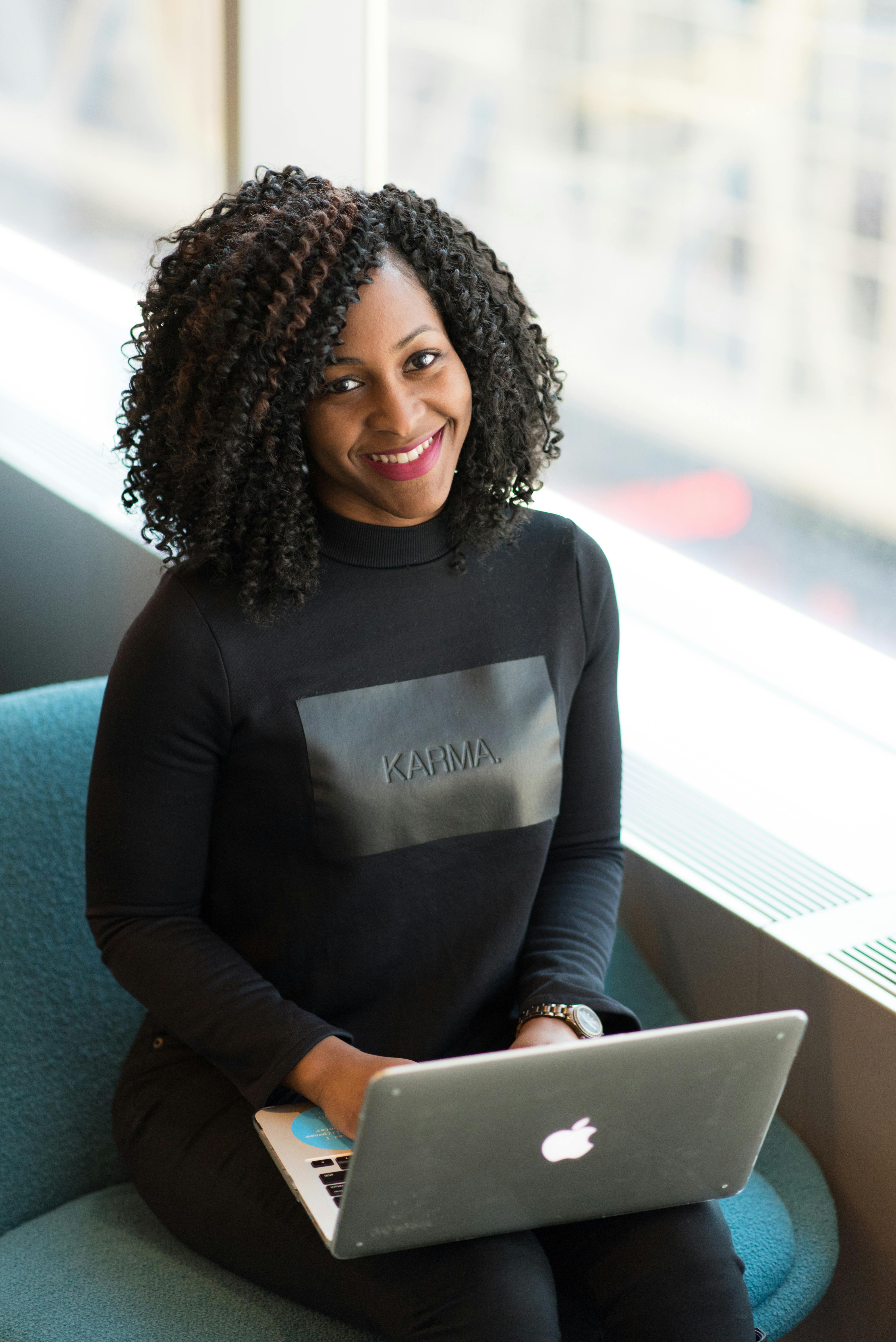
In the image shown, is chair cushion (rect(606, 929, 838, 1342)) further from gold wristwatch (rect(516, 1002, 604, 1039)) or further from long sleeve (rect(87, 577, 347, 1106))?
long sleeve (rect(87, 577, 347, 1106))

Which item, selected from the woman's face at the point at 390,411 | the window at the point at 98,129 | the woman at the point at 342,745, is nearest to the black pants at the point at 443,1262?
the woman at the point at 342,745

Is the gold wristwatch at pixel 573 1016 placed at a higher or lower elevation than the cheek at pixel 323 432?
lower

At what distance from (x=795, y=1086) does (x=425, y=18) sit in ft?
5.89

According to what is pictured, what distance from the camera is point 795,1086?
1517 mm

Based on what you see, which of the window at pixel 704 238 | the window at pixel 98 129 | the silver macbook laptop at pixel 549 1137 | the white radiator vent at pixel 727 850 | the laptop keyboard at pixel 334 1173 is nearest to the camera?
the silver macbook laptop at pixel 549 1137

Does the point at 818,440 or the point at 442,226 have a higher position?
the point at 442,226

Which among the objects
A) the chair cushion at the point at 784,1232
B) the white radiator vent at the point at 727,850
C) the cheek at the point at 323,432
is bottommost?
the chair cushion at the point at 784,1232

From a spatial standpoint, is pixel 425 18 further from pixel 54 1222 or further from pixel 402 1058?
pixel 54 1222

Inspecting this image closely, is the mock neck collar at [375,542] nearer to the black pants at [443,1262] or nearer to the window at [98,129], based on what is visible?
the black pants at [443,1262]

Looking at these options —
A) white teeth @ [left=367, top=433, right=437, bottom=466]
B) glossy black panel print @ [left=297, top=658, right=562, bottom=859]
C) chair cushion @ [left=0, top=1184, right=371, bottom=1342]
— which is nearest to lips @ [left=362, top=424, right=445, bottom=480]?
white teeth @ [left=367, top=433, right=437, bottom=466]

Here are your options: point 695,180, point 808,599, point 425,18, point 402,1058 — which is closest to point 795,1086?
point 402,1058

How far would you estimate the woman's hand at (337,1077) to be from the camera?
114 centimetres

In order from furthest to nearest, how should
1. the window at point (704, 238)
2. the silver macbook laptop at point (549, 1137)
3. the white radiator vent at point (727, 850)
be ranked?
1. the window at point (704, 238)
2. the white radiator vent at point (727, 850)
3. the silver macbook laptop at point (549, 1137)

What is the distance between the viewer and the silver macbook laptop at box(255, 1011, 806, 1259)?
37.3 inches
